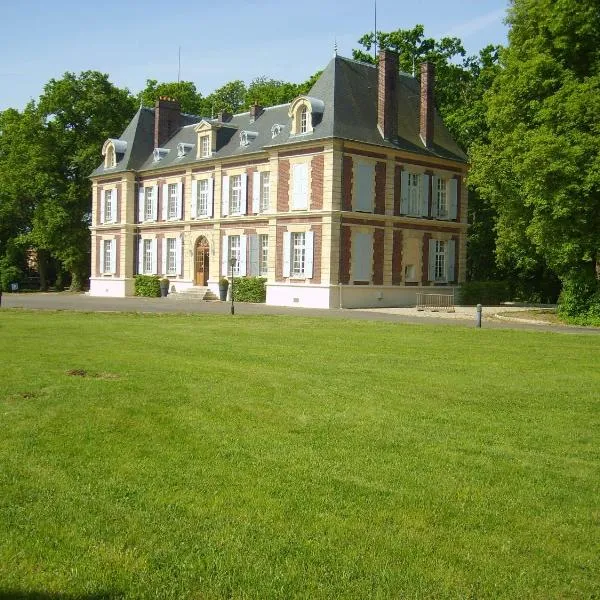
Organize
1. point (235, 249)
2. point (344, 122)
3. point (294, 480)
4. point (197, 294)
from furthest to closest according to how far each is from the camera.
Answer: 1. point (197, 294)
2. point (235, 249)
3. point (344, 122)
4. point (294, 480)

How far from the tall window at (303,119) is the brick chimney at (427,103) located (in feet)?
19.6

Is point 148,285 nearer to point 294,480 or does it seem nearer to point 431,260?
point 431,260

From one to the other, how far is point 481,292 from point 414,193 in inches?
231

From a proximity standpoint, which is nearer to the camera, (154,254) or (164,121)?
(154,254)

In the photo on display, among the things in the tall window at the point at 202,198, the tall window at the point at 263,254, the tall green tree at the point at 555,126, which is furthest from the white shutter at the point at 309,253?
the tall window at the point at 202,198

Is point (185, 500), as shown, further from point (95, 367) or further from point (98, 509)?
point (95, 367)

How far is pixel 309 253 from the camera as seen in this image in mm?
32781

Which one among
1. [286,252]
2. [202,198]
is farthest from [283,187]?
[202,198]

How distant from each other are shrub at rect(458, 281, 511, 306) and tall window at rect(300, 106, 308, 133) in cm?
1074

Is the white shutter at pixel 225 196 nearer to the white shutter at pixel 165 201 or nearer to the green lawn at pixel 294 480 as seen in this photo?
the white shutter at pixel 165 201

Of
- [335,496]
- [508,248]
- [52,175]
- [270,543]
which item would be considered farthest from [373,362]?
[52,175]

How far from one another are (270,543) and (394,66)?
3225 cm

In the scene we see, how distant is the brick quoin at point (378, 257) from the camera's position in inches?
1320

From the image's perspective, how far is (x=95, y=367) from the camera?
35.8 feet
